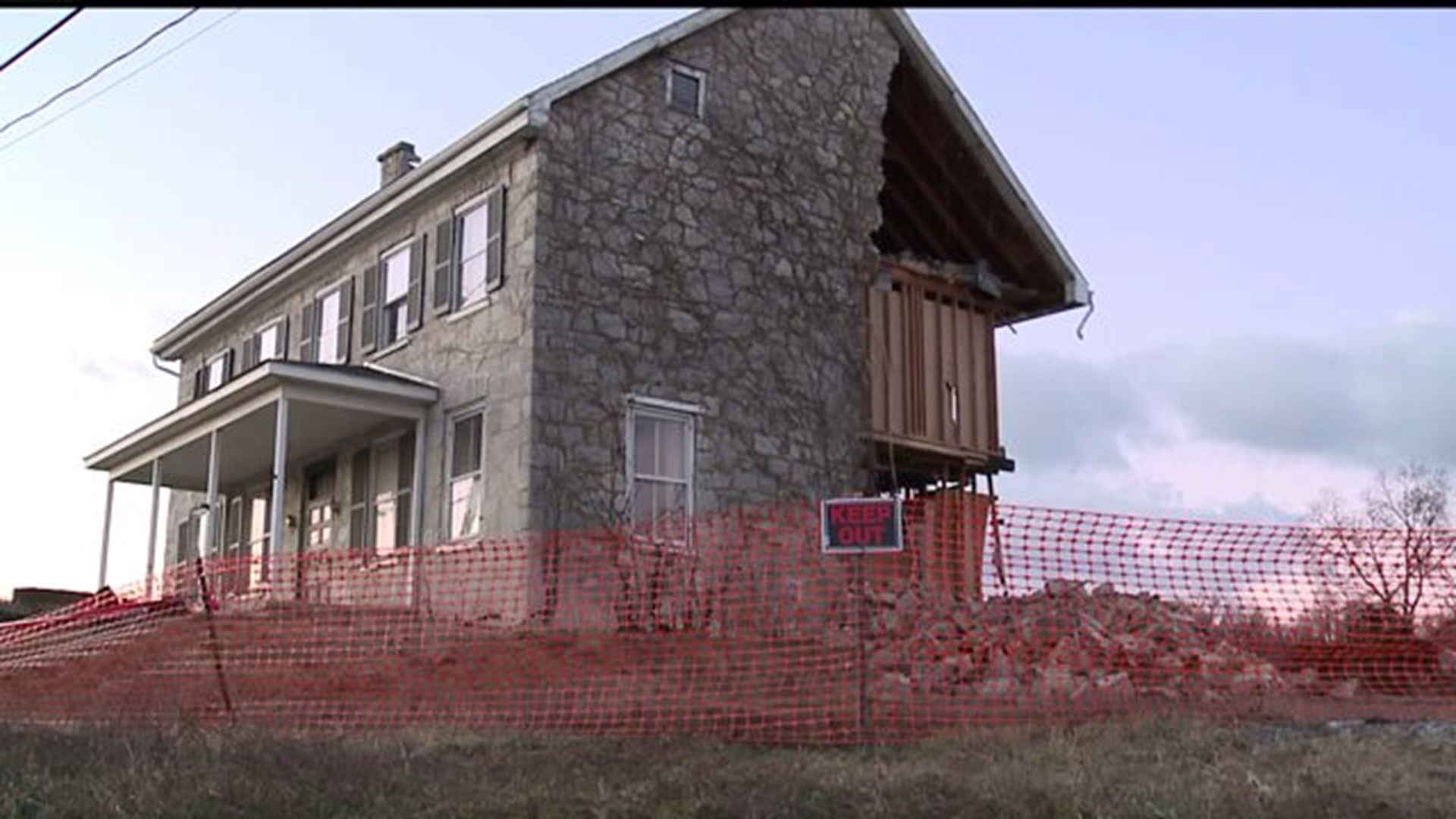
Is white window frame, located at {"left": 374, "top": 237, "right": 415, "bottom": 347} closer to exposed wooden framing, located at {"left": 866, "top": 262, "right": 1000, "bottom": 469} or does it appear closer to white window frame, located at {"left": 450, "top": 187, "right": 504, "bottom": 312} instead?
white window frame, located at {"left": 450, "top": 187, "right": 504, "bottom": 312}

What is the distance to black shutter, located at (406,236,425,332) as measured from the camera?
1916 centimetres

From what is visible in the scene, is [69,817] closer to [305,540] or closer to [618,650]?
[618,650]

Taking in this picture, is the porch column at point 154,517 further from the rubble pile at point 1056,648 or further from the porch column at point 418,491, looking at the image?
the rubble pile at point 1056,648

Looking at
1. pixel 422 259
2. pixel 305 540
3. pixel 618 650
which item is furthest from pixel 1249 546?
pixel 305 540

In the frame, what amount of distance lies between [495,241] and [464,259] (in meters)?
0.90

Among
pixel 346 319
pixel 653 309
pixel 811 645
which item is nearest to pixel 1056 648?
pixel 811 645

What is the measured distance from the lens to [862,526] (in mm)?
10258

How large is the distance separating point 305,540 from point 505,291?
5.82 meters

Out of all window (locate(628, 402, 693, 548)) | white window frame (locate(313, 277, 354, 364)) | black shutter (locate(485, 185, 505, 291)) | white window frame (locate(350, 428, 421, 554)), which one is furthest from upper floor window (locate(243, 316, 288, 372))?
window (locate(628, 402, 693, 548))

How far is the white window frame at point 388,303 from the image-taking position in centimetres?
1966

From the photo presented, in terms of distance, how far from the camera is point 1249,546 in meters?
12.0

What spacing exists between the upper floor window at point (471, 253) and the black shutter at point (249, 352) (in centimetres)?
613

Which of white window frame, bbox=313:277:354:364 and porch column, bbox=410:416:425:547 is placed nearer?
porch column, bbox=410:416:425:547

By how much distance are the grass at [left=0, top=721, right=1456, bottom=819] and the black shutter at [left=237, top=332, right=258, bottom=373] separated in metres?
14.3
